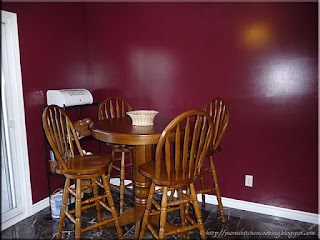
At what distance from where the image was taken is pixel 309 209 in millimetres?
2463

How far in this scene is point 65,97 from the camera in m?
2.64

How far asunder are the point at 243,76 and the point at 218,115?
1.55ft

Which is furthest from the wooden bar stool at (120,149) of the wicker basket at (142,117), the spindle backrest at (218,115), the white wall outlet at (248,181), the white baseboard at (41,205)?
the white wall outlet at (248,181)

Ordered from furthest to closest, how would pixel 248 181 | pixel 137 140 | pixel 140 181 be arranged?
pixel 248 181
pixel 140 181
pixel 137 140

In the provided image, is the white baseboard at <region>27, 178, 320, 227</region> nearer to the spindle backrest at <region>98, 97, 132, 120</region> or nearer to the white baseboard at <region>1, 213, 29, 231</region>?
the white baseboard at <region>1, 213, 29, 231</region>

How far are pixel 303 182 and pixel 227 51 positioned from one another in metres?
1.41

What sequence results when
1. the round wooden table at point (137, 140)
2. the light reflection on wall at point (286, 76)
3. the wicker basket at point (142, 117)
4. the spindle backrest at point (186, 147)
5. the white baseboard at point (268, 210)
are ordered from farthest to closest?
the white baseboard at point (268, 210) → the light reflection on wall at point (286, 76) → the wicker basket at point (142, 117) → the round wooden table at point (137, 140) → the spindle backrest at point (186, 147)

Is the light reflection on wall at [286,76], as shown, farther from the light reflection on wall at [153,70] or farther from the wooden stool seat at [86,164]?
the wooden stool seat at [86,164]

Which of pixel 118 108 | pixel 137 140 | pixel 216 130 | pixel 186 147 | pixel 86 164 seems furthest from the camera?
Answer: pixel 118 108

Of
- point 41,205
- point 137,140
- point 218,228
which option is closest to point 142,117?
point 137,140

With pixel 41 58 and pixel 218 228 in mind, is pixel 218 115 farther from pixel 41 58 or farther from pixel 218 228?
pixel 41 58

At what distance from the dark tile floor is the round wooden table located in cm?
19

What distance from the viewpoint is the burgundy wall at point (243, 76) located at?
237 cm

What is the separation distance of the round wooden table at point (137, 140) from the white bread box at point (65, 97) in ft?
1.63
